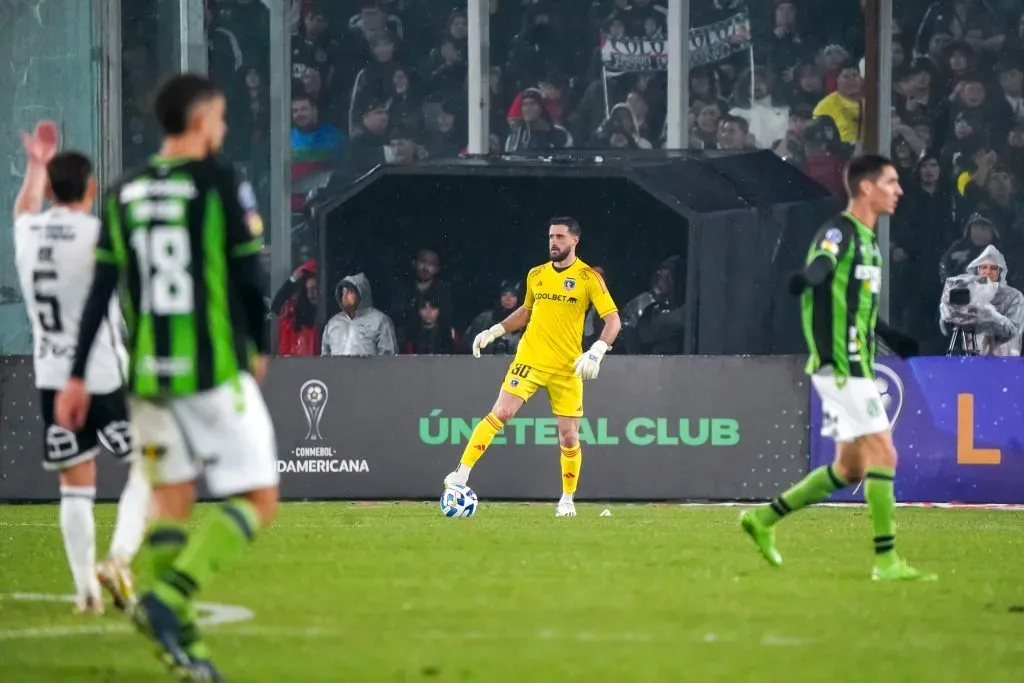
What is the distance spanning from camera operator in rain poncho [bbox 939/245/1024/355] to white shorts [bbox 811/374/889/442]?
8.75 metres

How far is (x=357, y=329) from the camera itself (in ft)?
63.9

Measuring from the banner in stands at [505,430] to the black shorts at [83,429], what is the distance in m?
8.46

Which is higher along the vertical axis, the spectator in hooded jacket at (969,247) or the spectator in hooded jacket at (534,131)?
the spectator in hooded jacket at (534,131)

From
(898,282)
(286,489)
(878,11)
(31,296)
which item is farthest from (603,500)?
(31,296)

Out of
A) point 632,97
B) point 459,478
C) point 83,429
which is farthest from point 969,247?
point 83,429

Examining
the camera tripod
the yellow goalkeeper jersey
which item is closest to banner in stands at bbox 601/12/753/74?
the camera tripod

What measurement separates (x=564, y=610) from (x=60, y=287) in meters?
2.50

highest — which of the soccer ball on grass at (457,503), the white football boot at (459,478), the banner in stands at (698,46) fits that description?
the banner in stands at (698,46)

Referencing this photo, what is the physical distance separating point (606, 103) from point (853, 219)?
1149 cm

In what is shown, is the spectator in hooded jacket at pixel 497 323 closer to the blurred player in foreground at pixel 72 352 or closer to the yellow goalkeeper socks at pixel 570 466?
the yellow goalkeeper socks at pixel 570 466

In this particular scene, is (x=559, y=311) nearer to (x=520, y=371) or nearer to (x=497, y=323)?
(x=520, y=371)

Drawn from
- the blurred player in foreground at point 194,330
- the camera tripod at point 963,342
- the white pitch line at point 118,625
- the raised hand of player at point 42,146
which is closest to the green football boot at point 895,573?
the white pitch line at point 118,625

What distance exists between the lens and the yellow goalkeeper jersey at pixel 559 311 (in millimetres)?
15633

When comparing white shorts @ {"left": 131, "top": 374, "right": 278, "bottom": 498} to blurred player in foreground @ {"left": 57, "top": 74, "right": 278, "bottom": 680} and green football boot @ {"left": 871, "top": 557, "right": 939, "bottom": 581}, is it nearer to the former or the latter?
blurred player in foreground @ {"left": 57, "top": 74, "right": 278, "bottom": 680}
